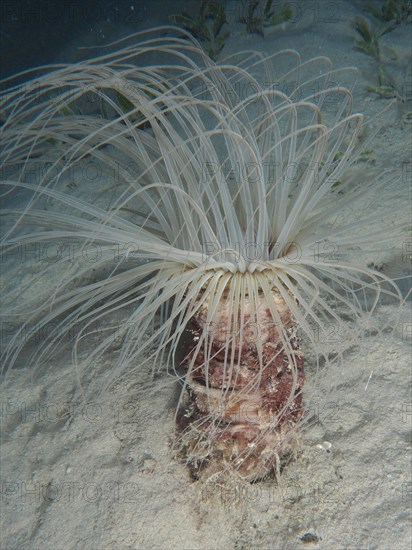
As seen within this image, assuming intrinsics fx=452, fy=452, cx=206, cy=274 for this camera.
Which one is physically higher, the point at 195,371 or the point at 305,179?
the point at 305,179

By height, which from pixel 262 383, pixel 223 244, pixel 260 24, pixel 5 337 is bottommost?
pixel 5 337

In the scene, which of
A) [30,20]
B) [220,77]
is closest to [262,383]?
[220,77]

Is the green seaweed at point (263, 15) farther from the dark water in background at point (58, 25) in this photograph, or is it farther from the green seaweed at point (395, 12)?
the dark water in background at point (58, 25)

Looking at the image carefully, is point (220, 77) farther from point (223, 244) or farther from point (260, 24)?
point (260, 24)

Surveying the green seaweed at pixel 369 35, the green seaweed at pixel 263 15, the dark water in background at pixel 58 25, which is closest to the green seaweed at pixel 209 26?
the green seaweed at pixel 263 15

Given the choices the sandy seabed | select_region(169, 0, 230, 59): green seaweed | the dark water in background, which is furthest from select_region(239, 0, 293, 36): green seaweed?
the sandy seabed
